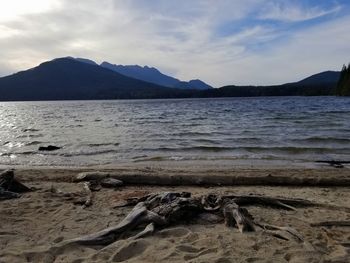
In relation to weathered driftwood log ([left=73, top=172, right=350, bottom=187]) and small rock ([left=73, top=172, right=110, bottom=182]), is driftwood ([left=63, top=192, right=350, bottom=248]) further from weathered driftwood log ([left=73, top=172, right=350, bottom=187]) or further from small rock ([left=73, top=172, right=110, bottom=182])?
small rock ([left=73, top=172, right=110, bottom=182])

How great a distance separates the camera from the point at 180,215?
762cm

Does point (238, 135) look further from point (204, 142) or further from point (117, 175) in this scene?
point (117, 175)

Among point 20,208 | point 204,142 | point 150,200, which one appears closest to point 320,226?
point 150,200

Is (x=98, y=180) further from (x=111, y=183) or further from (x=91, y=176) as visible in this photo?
(x=111, y=183)

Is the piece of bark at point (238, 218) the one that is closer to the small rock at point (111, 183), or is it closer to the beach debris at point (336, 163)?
the small rock at point (111, 183)

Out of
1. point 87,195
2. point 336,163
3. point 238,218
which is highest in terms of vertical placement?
point 238,218

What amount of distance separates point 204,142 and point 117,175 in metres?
11.6

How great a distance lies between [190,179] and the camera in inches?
467

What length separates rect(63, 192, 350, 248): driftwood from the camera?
6.79 m

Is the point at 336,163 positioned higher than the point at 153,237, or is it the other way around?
the point at 153,237

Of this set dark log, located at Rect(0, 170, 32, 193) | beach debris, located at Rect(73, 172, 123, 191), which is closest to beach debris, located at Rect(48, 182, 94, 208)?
beach debris, located at Rect(73, 172, 123, 191)

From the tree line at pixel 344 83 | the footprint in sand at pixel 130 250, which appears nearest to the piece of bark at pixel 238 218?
the footprint in sand at pixel 130 250

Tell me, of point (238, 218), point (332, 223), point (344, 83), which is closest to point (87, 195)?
point (238, 218)

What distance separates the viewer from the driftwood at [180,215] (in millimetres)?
6785
